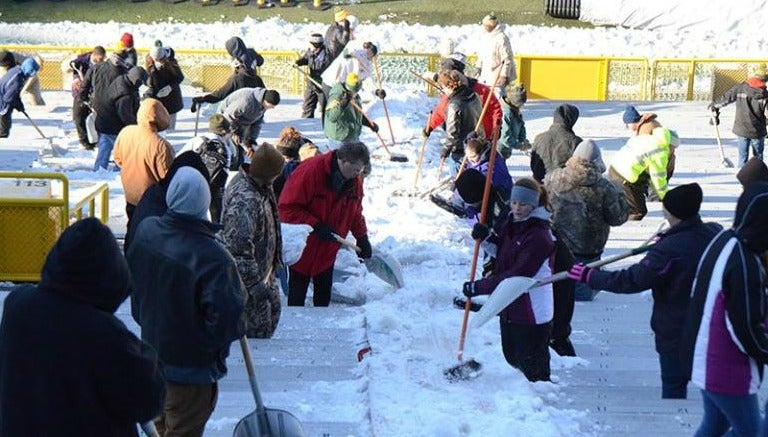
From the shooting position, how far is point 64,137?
17734 mm

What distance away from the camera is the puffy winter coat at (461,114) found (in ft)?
41.9

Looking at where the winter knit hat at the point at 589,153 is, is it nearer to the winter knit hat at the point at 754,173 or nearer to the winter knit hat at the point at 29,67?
the winter knit hat at the point at 754,173

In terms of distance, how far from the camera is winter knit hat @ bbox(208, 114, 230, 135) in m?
10.0

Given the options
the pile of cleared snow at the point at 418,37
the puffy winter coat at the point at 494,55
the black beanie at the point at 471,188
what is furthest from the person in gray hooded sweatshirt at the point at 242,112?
the pile of cleared snow at the point at 418,37

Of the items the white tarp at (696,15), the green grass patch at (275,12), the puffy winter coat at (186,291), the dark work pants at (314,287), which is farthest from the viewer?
the green grass patch at (275,12)

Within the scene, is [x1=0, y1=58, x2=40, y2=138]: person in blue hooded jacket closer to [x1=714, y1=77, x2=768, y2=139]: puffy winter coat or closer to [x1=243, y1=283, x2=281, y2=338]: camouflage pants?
[x1=714, y1=77, x2=768, y2=139]: puffy winter coat

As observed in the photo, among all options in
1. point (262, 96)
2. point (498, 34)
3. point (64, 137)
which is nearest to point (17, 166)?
point (64, 137)

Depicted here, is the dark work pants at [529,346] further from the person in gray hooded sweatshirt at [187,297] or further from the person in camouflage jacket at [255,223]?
the person in gray hooded sweatshirt at [187,297]

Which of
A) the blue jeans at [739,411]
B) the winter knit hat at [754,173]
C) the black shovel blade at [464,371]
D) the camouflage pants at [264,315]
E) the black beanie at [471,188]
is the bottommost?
the black shovel blade at [464,371]

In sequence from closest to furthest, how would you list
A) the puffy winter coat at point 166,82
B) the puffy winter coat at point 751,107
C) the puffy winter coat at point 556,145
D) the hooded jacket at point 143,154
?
the hooded jacket at point 143,154 → the puffy winter coat at point 556,145 → the puffy winter coat at point 751,107 → the puffy winter coat at point 166,82

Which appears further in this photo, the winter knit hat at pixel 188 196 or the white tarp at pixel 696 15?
the white tarp at pixel 696 15

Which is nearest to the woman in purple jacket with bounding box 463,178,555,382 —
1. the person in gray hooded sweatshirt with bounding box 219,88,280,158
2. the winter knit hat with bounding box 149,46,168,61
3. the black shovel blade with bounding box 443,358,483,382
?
the black shovel blade with bounding box 443,358,483,382

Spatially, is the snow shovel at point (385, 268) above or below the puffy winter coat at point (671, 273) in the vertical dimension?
below

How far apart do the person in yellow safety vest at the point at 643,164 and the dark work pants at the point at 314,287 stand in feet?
11.0
